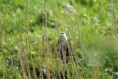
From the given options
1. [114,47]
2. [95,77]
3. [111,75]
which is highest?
[114,47]

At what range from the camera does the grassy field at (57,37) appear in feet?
10.2

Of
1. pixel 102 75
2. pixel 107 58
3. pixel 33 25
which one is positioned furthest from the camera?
pixel 33 25

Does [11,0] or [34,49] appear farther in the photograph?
[11,0]

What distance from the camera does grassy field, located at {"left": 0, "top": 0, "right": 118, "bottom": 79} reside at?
312cm

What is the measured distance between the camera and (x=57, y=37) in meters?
4.18

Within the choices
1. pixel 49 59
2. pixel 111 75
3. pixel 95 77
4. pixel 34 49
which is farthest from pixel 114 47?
pixel 34 49

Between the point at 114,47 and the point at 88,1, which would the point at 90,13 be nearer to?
the point at 88,1

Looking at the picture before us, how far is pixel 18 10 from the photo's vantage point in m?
4.92

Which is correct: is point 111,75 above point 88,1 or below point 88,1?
below

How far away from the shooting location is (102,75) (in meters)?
3.54

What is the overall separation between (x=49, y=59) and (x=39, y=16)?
1.76m

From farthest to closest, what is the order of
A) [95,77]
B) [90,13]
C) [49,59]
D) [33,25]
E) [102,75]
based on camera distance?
[90,13], [33,25], [102,75], [49,59], [95,77]

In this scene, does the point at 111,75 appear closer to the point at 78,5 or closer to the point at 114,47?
the point at 114,47

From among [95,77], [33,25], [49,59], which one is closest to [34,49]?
[33,25]
